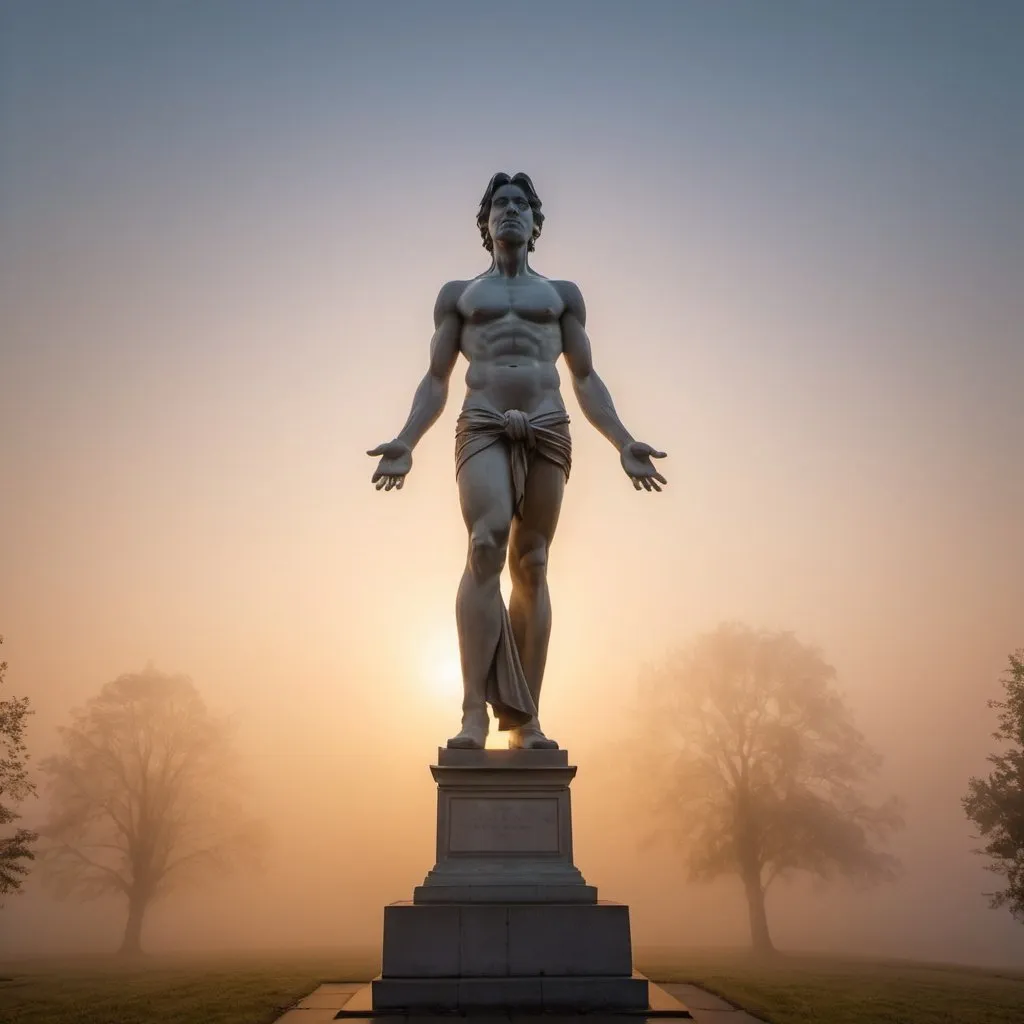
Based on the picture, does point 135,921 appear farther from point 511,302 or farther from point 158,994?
point 511,302

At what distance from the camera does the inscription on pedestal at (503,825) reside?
6.87 m

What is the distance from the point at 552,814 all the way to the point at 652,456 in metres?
3.44

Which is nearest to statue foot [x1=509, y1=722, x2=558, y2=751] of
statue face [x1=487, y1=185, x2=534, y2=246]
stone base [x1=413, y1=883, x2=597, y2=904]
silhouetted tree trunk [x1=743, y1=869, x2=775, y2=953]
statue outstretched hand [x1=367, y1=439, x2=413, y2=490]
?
stone base [x1=413, y1=883, x2=597, y2=904]

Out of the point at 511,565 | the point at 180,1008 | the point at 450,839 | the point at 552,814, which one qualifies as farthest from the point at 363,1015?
the point at 180,1008

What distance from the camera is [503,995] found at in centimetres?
595

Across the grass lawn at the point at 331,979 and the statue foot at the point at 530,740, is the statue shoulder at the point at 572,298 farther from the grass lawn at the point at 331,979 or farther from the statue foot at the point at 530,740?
the grass lawn at the point at 331,979

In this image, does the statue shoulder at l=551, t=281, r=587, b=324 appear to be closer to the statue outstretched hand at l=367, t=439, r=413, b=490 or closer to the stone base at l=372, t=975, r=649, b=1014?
the statue outstretched hand at l=367, t=439, r=413, b=490

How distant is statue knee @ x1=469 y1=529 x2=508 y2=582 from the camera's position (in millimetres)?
7551

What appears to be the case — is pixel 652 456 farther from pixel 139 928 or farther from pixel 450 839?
pixel 139 928

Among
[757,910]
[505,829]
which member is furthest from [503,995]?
[757,910]

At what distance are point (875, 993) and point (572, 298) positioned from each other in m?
10.6

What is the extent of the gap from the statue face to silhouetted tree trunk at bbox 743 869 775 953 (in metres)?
22.6

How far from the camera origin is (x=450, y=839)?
6.89 metres

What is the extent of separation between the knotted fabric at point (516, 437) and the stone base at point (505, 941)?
134 inches
